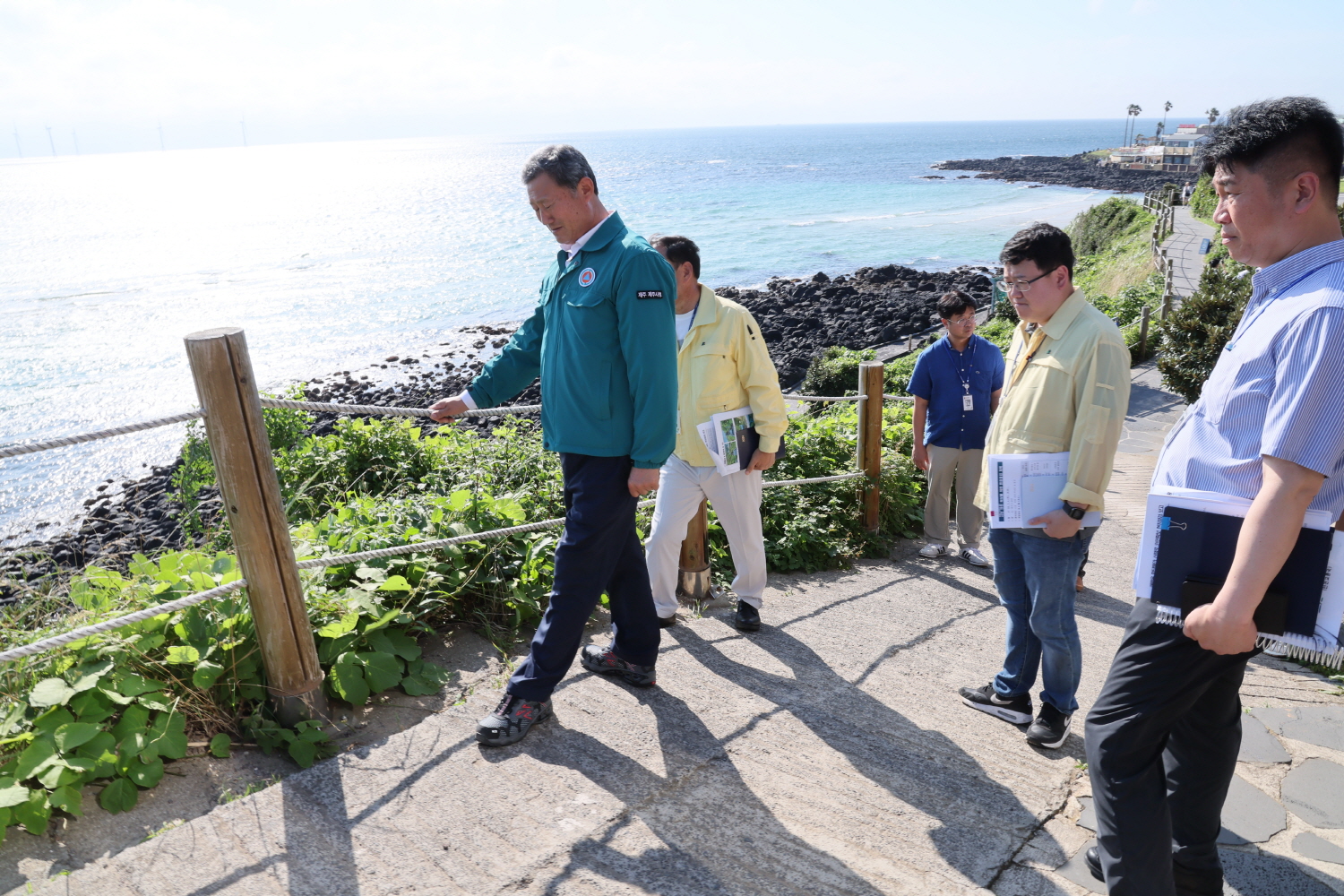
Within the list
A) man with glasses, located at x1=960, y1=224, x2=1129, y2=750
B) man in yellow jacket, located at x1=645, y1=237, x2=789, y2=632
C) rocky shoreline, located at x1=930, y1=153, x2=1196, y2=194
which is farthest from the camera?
rocky shoreline, located at x1=930, y1=153, x2=1196, y2=194

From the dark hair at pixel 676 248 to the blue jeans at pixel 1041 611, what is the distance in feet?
5.27

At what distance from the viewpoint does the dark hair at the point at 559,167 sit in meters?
2.75

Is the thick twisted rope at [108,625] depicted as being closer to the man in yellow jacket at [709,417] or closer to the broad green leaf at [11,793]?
the broad green leaf at [11,793]

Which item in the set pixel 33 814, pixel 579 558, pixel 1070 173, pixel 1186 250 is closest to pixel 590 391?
pixel 579 558

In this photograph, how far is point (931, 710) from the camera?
10.6 feet

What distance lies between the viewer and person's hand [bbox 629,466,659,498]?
2.82 m

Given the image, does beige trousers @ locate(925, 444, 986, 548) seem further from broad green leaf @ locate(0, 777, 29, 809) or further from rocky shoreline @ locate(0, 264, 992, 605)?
rocky shoreline @ locate(0, 264, 992, 605)

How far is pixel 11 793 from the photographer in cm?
228

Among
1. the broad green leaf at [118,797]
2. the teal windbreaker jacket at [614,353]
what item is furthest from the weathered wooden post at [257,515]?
the teal windbreaker jacket at [614,353]

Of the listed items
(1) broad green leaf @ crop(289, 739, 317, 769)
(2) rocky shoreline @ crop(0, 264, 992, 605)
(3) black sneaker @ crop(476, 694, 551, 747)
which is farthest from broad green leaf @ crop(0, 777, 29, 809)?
(2) rocky shoreline @ crop(0, 264, 992, 605)

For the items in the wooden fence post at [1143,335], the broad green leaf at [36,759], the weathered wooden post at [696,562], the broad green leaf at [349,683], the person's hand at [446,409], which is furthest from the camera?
the wooden fence post at [1143,335]

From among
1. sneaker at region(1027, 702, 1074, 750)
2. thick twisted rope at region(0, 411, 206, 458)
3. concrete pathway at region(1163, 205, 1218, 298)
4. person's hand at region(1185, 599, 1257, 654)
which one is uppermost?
thick twisted rope at region(0, 411, 206, 458)

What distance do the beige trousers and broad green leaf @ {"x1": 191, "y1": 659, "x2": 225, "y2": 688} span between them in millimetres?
4301

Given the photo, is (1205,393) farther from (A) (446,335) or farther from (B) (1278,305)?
(A) (446,335)
